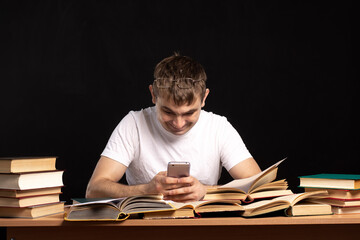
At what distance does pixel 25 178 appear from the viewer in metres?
1.64

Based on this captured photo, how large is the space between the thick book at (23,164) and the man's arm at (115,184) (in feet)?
1.44

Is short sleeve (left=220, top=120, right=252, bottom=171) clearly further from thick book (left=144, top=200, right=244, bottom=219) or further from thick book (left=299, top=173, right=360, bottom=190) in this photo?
thick book (left=144, top=200, right=244, bottom=219)

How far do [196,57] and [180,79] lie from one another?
1.40m

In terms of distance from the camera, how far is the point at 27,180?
5.41 feet

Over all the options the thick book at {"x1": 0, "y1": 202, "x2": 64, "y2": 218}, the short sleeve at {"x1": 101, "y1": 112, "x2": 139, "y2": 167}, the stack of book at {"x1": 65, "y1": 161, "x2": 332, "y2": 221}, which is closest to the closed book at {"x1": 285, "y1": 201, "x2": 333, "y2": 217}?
the stack of book at {"x1": 65, "y1": 161, "x2": 332, "y2": 221}

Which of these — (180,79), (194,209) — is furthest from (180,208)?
(180,79)

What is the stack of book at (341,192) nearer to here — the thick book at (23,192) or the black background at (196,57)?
the thick book at (23,192)

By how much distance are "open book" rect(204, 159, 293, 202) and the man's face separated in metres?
0.63

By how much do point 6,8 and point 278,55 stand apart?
2.15 meters

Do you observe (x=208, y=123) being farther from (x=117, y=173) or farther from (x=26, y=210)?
(x=26, y=210)

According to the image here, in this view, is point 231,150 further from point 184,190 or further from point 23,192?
point 23,192

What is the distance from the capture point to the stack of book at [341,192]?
1.65 meters

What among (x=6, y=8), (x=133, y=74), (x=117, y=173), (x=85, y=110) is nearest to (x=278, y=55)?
(x=133, y=74)

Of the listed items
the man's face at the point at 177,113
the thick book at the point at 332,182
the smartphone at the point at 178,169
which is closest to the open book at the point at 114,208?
the smartphone at the point at 178,169
